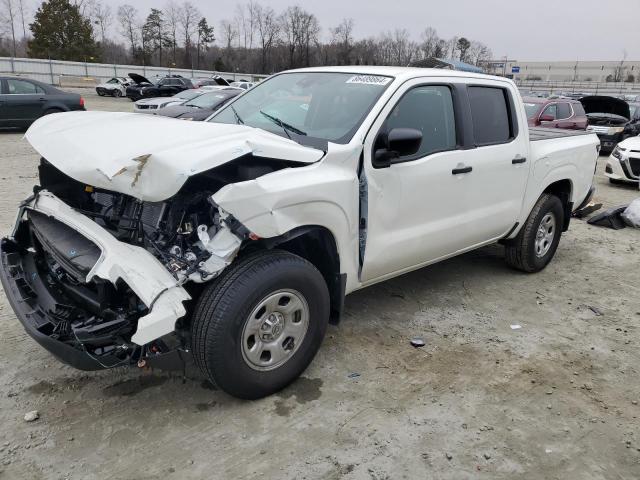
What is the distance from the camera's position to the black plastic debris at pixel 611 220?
7.80m

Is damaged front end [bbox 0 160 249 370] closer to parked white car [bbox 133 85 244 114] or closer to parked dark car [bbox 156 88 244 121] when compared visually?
parked dark car [bbox 156 88 244 121]

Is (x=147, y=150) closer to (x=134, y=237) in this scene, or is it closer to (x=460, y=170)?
(x=134, y=237)

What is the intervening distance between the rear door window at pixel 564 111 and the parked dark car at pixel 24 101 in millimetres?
13722

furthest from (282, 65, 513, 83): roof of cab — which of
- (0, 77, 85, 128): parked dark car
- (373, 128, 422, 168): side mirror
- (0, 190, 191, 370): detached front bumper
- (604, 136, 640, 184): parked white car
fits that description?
(0, 77, 85, 128): parked dark car

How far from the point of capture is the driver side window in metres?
3.75

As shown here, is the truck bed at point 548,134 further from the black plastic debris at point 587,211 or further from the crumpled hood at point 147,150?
the crumpled hood at point 147,150

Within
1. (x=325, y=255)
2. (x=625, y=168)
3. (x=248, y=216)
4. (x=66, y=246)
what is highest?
(x=248, y=216)

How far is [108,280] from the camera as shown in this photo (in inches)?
107

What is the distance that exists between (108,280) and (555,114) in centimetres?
1319

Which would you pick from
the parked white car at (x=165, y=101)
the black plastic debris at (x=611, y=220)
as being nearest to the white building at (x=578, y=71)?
the parked white car at (x=165, y=101)

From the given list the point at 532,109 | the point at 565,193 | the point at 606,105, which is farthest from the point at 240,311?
the point at 606,105

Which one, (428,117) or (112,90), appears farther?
(112,90)

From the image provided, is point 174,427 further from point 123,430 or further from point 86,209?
point 86,209

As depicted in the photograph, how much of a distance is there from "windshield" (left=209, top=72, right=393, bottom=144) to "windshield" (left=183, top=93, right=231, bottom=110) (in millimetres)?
9455
